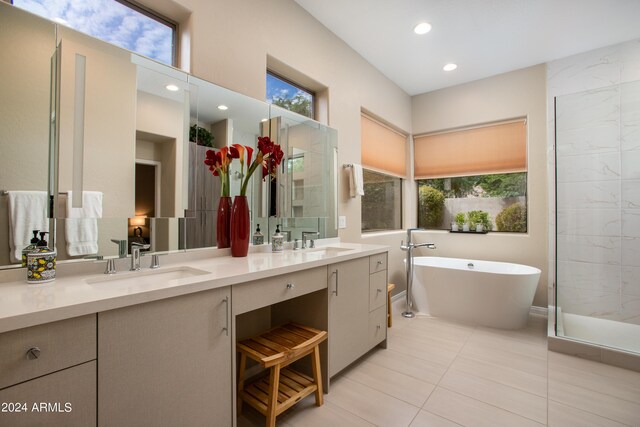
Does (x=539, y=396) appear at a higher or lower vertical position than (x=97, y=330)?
lower

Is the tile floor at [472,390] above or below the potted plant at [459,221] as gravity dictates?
below

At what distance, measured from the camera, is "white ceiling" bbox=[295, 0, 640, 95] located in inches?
91.7

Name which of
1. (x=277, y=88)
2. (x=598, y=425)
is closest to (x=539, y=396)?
(x=598, y=425)

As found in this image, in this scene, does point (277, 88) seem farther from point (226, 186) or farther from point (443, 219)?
point (443, 219)

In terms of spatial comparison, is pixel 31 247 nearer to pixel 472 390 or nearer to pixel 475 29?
pixel 472 390

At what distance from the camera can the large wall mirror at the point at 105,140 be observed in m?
1.13

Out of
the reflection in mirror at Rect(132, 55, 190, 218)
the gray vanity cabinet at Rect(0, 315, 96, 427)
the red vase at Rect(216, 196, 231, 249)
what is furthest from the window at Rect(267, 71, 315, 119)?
the gray vanity cabinet at Rect(0, 315, 96, 427)

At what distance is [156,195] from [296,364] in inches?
52.4

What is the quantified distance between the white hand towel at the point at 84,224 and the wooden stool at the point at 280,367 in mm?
865

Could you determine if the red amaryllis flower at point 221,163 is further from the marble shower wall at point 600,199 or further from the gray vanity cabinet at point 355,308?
the marble shower wall at point 600,199

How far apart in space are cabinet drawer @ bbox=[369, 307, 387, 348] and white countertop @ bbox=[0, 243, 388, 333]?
75 cm

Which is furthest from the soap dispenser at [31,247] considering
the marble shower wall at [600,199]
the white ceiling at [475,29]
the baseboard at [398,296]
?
the marble shower wall at [600,199]

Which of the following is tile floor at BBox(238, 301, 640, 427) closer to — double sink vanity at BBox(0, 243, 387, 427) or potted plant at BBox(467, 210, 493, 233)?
double sink vanity at BBox(0, 243, 387, 427)

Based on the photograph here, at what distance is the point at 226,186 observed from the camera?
71.0 inches
